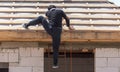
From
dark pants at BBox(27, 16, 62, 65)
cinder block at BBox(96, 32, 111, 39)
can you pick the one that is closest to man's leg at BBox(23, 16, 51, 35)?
dark pants at BBox(27, 16, 62, 65)

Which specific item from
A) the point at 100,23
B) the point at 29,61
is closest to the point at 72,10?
the point at 100,23

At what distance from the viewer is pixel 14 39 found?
1295cm

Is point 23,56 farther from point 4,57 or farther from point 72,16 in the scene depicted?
point 72,16

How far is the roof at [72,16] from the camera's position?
510 inches

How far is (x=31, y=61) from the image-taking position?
13164 millimetres

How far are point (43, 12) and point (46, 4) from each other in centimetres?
84

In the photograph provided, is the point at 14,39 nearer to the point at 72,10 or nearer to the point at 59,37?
the point at 59,37

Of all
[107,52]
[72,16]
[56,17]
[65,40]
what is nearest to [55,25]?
[56,17]

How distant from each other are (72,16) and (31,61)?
211cm

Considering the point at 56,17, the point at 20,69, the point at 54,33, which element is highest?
the point at 56,17

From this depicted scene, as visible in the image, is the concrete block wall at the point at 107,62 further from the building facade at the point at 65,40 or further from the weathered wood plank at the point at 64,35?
the weathered wood plank at the point at 64,35

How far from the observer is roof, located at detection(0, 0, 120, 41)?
1295 centimetres

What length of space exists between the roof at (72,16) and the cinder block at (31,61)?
25.1 inches

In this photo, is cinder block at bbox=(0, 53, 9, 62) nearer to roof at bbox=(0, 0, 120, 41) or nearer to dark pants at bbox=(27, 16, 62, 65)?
roof at bbox=(0, 0, 120, 41)
